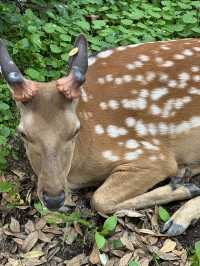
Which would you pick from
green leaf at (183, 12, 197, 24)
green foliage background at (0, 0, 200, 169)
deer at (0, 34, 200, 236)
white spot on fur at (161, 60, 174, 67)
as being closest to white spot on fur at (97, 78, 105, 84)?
deer at (0, 34, 200, 236)

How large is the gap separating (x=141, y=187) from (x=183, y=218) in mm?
460

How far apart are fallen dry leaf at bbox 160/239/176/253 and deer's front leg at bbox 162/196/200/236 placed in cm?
6

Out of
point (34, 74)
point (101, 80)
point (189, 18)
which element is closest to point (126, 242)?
point (101, 80)

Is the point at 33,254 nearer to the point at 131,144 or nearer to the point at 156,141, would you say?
A: the point at 131,144

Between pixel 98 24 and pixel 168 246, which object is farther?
pixel 98 24

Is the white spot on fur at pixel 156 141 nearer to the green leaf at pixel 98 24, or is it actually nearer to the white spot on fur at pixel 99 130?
the white spot on fur at pixel 99 130

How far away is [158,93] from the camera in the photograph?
18.1ft

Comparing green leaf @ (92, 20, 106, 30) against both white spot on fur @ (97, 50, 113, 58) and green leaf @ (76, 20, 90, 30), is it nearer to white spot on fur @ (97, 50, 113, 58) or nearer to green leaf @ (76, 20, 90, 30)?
green leaf @ (76, 20, 90, 30)

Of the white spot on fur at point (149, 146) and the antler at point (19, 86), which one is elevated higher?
the antler at point (19, 86)

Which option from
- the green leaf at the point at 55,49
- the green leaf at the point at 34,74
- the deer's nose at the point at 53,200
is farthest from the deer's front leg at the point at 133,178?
the green leaf at the point at 55,49

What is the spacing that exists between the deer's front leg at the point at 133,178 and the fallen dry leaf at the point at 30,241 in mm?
523

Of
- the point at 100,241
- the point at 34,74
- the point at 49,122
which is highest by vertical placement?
the point at 49,122

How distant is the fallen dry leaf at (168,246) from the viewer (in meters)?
5.09

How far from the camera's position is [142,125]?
553 cm
